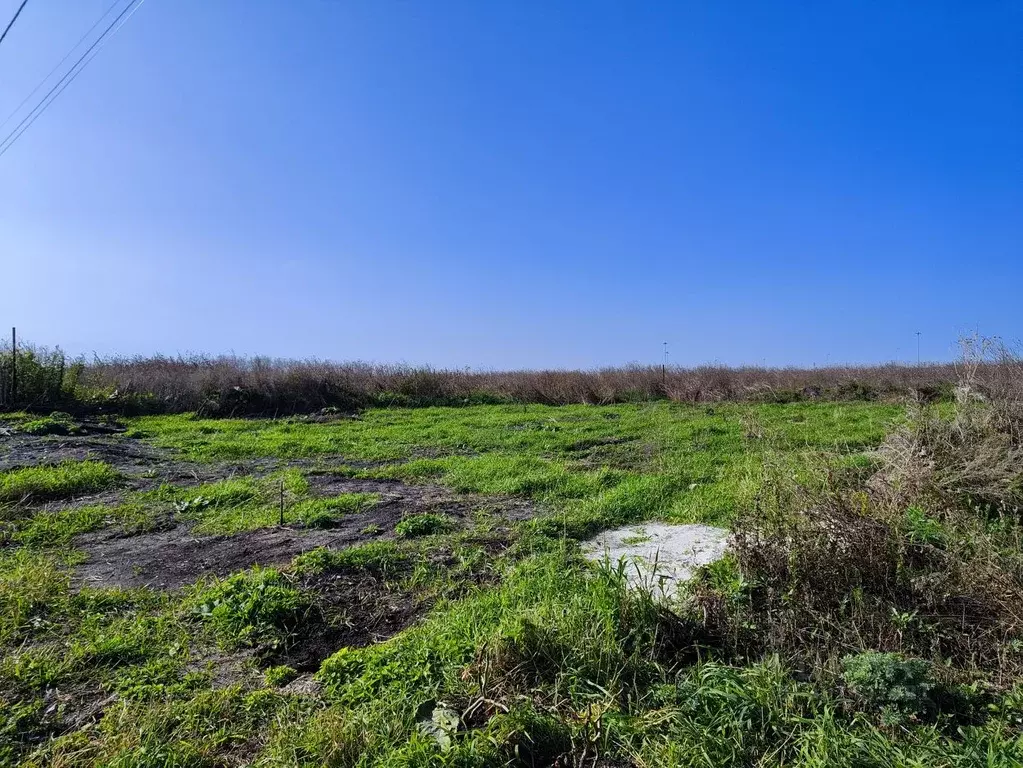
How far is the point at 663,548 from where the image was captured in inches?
201

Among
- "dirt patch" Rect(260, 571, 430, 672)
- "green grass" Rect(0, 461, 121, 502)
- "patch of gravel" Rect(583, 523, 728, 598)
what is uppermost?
"green grass" Rect(0, 461, 121, 502)

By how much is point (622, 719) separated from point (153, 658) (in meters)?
2.66

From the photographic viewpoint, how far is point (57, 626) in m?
3.70

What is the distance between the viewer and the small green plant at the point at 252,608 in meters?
3.57

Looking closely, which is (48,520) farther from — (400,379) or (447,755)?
(400,379)

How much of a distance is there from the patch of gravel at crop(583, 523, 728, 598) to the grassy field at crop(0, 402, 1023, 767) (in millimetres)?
274

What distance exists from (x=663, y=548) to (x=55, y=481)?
7.47m

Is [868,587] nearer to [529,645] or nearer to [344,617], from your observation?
[529,645]

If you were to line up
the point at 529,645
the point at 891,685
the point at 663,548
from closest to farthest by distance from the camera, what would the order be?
1. the point at 891,685
2. the point at 529,645
3. the point at 663,548

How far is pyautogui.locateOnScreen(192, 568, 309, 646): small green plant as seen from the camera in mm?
3568

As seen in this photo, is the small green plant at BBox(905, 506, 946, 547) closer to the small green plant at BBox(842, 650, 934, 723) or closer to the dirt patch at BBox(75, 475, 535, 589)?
the small green plant at BBox(842, 650, 934, 723)

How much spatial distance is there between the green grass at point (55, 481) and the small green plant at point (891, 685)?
8.31 metres

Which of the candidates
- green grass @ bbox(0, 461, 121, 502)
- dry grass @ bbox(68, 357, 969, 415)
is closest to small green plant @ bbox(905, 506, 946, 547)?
green grass @ bbox(0, 461, 121, 502)

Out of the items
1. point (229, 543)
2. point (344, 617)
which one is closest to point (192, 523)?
point (229, 543)
